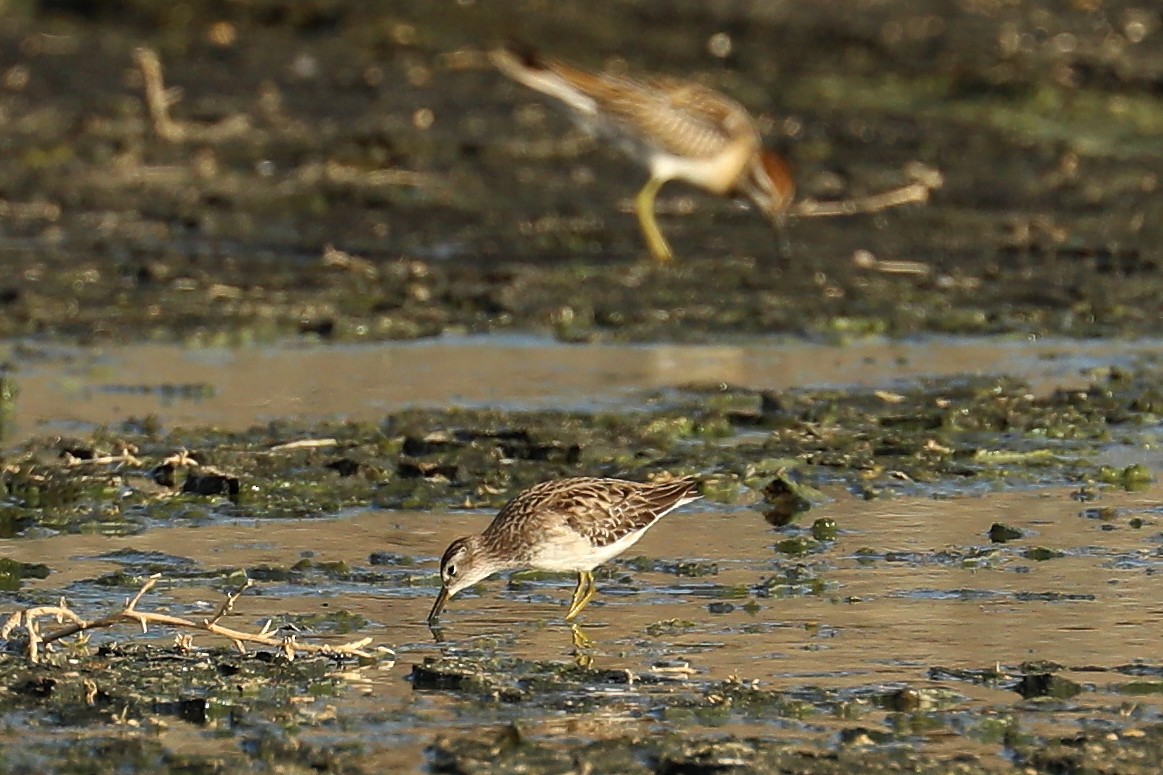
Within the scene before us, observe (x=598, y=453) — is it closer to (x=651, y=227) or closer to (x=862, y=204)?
(x=651, y=227)

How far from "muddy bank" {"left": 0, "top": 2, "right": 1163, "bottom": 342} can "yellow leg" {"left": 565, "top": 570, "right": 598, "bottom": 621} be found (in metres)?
5.49

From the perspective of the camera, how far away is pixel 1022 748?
6.59 meters

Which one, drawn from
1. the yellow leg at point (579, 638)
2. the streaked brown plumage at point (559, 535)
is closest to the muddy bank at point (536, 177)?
the streaked brown plumage at point (559, 535)

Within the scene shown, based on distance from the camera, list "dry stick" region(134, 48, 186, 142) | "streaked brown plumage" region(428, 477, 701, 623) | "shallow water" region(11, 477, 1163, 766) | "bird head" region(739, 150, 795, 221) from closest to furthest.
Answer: "shallow water" region(11, 477, 1163, 766)
"streaked brown plumage" region(428, 477, 701, 623)
"bird head" region(739, 150, 795, 221)
"dry stick" region(134, 48, 186, 142)

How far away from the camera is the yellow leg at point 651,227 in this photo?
1641cm

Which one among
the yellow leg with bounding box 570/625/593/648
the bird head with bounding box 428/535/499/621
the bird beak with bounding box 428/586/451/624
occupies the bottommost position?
the yellow leg with bounding box 570/625/593/648

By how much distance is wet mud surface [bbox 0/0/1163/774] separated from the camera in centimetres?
707

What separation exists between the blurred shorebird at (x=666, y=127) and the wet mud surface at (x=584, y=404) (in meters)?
0.51

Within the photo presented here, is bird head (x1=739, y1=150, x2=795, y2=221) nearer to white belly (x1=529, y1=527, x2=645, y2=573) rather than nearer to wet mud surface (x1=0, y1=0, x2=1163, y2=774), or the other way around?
wet mud surface (x1=0, y1=0, x2=1163, y2=774)

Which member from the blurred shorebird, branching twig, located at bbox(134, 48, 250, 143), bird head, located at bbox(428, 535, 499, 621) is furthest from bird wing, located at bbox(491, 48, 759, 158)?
bird head, located at bbox(428, 535, 499, 621)

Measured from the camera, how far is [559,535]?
8.59 m

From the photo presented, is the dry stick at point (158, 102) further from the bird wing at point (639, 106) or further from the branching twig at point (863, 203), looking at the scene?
the branching twig at point (863, 203)

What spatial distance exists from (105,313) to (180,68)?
7.05 meters

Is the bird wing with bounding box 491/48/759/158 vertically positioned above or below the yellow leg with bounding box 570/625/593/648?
above
